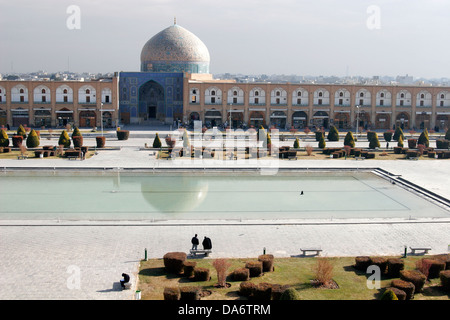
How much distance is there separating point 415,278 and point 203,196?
9188mm

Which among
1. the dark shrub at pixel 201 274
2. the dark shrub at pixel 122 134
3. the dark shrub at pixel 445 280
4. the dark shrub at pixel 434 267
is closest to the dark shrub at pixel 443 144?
the dark shrub at pixel 122 134

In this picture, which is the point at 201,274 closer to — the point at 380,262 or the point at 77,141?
the point at 380,262

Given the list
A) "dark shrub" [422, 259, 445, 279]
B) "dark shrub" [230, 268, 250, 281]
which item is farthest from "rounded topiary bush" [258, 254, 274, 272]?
"dark shrub" [422, 259, 445, 279]

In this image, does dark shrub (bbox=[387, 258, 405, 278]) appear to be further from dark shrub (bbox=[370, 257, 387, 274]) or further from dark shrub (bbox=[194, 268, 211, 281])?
dark shrub (bbox=[194, 268, 211, 281])

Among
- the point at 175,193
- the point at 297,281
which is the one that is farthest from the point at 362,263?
the point at 175,193

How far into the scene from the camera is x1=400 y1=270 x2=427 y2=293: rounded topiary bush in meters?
9.82

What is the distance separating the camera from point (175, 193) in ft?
60.5

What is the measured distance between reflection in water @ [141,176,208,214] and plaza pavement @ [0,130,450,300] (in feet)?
7.79

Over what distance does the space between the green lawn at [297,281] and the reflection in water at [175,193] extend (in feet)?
17.4

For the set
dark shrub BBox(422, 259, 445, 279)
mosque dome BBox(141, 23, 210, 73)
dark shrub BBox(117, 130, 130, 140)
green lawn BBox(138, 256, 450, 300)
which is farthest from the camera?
mosque dome BBox(141, 23, 210, 73)

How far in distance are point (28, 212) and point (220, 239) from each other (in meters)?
6.16

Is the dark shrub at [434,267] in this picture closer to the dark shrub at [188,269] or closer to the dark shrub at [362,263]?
the dark shrub at [362,263]

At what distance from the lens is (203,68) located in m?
46.3

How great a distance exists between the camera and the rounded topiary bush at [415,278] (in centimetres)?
982
